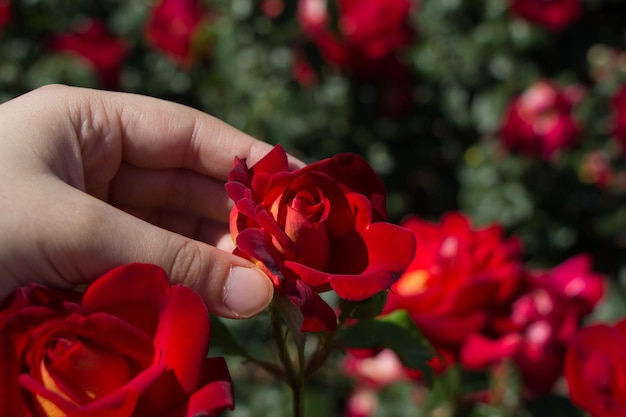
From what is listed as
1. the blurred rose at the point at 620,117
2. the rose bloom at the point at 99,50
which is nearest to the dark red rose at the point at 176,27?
the rose bloom at the point at 99,50

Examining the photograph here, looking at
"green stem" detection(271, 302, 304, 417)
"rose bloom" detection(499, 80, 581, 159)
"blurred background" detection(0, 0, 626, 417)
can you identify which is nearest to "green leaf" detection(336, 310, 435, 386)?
"green stem" detection(271, 302, 304, 417)

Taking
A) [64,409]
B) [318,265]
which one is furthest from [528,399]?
[64,409]

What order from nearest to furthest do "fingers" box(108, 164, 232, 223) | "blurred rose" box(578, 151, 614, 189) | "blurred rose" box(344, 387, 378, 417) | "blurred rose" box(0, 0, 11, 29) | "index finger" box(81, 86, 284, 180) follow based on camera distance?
"index finger" box(81, 86, 284, 180) → "fingers" box(108, 164, 232, 223) → "blurred rose" box(344, 387, 378, 417) → "blurred rose" box(0, 0, 11, 29) → "blurred rose" box(578, 151, 614, 189)

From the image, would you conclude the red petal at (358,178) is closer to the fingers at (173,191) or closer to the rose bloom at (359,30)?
the fingers at (173,191)

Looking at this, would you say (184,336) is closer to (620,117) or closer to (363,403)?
(363,403)

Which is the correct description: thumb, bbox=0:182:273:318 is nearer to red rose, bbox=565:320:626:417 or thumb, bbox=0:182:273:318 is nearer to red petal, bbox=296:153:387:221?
red petal, bbox=296:153:387:221

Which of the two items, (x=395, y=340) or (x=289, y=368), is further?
(x=395, y=340)

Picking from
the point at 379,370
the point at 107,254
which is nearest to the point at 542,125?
the point at 379,370
